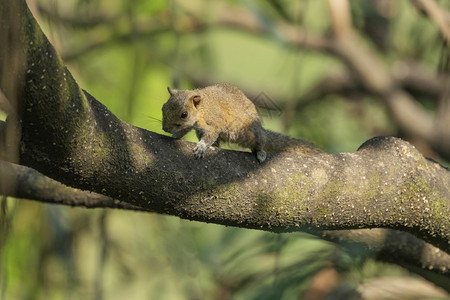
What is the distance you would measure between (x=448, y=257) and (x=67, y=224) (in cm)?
158

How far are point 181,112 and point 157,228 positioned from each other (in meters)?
0.92

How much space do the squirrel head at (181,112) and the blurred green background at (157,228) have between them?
0.08 meters

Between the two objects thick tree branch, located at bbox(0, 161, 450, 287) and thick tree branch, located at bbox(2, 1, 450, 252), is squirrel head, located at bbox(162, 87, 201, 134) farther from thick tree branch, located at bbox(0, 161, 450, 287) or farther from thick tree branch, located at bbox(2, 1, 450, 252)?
thick tree branch, located at bbox(2, 1, 450, 252)

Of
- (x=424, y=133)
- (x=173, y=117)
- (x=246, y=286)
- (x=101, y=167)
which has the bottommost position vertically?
(x=246, y=286)

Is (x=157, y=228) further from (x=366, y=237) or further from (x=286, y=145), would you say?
(x=366, y=237)

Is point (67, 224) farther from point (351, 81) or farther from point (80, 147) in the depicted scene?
point (351, 81)

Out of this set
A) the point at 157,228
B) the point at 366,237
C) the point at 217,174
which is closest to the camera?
the point at 217,174

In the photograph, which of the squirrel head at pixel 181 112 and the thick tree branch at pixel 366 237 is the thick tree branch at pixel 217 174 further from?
the squirrel head at pixel 181 112

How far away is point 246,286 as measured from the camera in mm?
2754

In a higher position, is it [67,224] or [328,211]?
[328,211]

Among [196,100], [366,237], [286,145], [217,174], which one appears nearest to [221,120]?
[196,100]

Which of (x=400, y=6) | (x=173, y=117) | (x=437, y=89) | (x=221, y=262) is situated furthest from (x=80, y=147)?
(x=437, y=89)

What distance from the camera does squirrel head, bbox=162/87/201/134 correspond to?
239 cm

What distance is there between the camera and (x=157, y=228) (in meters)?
3.14
